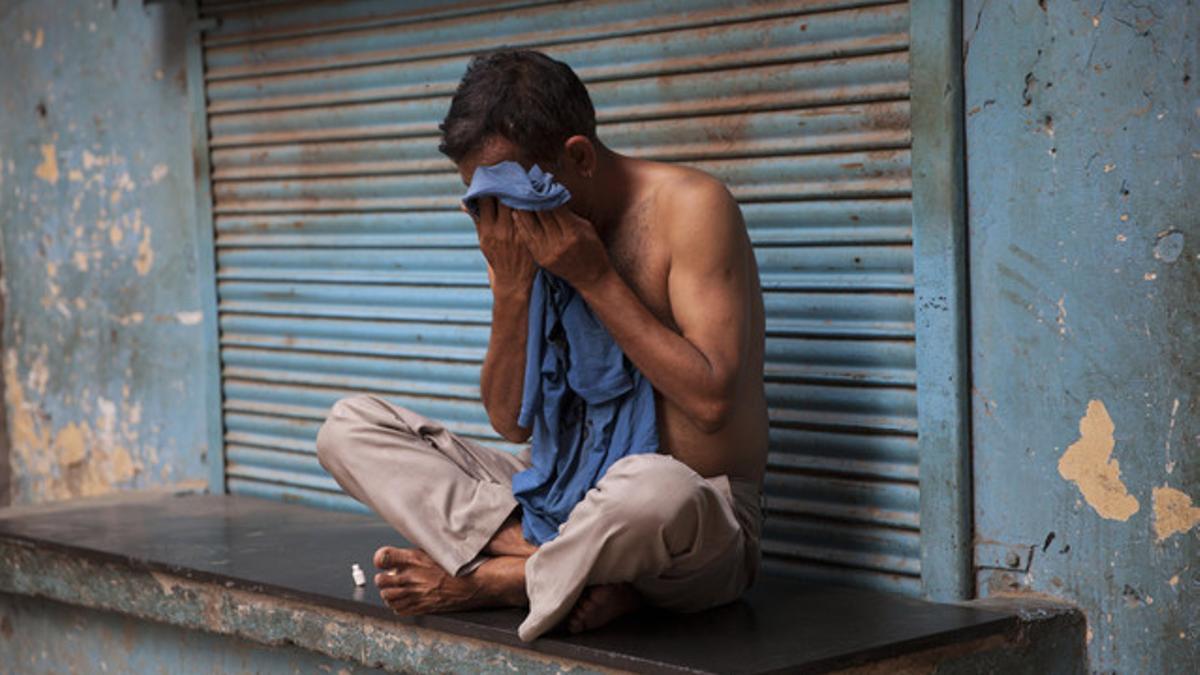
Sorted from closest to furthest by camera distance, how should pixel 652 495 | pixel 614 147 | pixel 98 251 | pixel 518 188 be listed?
pixel 652 495, pixel 518 188, pixel 614 147, pixel 98 251

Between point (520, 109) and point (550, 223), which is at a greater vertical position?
point (520, 109)

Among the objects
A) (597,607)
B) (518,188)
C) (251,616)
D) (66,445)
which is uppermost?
(518,188)

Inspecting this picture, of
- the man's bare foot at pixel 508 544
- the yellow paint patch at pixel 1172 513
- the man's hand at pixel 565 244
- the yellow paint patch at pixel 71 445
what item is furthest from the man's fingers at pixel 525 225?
the yellow paint patch at pixel 71 445

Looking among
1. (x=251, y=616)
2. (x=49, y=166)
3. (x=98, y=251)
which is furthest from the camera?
(x=49, y=166)

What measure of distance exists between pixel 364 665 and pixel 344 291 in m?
1.53

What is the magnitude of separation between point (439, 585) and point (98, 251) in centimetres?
291

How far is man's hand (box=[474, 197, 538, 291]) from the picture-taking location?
330 cm

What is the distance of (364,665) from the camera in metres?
3.86

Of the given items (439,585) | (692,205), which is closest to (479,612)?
(439,585)

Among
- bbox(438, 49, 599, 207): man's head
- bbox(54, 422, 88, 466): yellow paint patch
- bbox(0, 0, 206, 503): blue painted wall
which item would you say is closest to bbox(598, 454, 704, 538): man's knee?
bbox(438, 49, 599, 207): man's head

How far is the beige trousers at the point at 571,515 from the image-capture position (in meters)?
3.09

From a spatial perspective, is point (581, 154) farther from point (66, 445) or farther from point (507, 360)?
point (66, 445)

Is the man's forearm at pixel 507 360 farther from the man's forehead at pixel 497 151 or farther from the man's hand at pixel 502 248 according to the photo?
the man's forehead at pixel 497 151

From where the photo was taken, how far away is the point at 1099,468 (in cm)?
332
